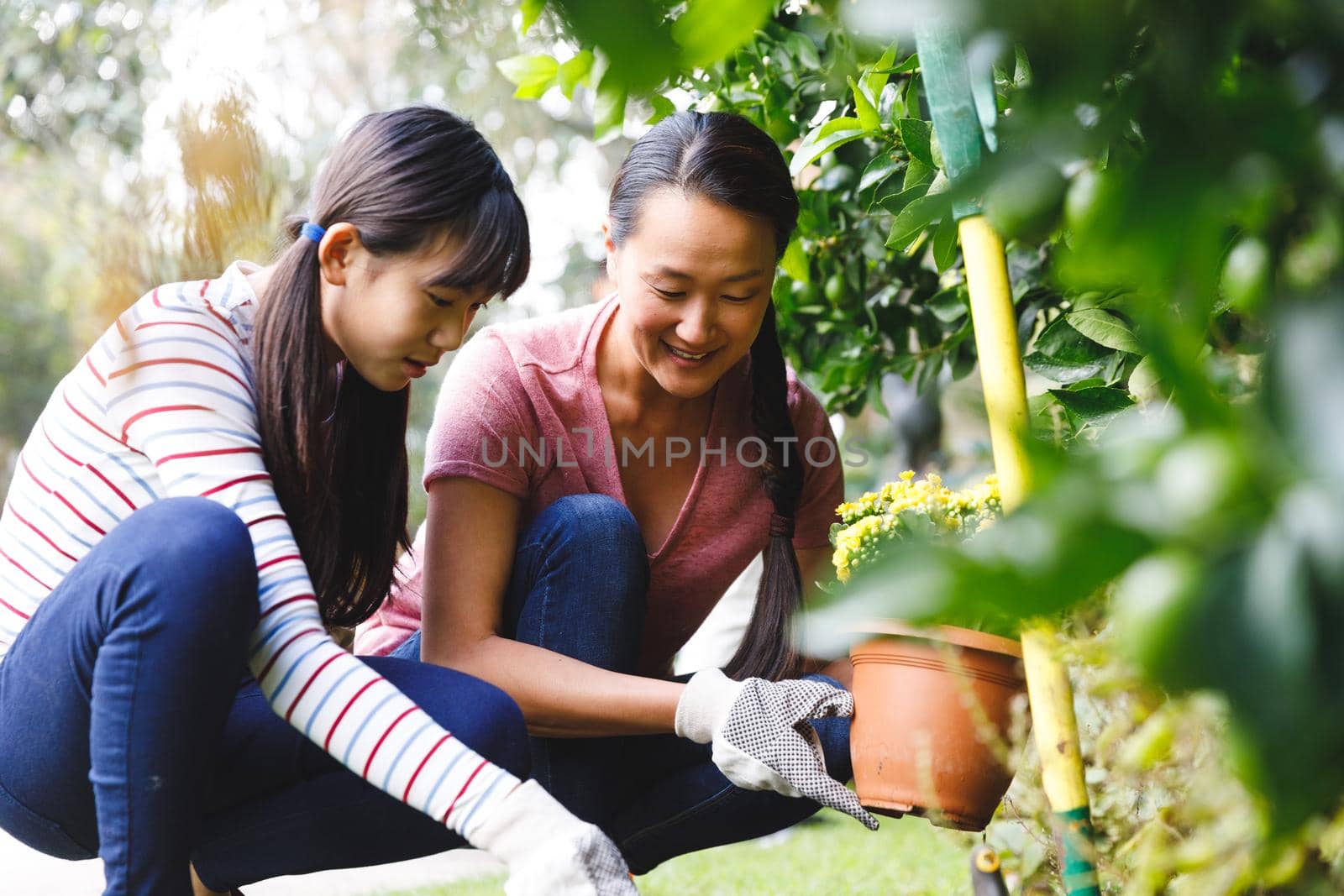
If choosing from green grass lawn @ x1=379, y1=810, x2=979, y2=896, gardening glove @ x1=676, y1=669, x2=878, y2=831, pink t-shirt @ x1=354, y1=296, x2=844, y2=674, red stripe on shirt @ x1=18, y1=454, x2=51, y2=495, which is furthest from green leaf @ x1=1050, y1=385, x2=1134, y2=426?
red stripe on shirt @ x1=18, y1=454, x2=51, y2=495

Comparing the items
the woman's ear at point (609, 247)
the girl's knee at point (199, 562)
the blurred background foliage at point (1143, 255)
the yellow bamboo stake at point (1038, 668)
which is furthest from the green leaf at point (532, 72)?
the blurred background foliage at point (1143, 255)

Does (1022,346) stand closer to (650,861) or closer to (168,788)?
(650,861)

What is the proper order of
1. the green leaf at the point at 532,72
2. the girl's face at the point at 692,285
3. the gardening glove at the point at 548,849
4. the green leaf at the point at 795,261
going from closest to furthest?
the gardening glove at the point at 548,849, the girl's face at the point at 692,285, the green leaf at the point at 532,72, the green leaf at the point at 795,261

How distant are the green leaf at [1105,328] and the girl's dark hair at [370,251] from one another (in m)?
0.58

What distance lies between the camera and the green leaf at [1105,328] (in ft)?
3.63

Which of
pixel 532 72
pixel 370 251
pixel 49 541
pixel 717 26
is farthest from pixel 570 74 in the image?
pixel 717 26

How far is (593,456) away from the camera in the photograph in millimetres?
1650

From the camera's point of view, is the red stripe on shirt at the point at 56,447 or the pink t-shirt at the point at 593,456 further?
the pink t-shirt at the point at 593,456

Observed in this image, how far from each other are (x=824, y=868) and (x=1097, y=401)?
159 cm

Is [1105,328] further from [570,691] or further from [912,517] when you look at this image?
[570,691]

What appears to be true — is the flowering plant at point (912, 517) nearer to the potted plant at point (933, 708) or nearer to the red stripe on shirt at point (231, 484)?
the potted plant at point (933, 708)

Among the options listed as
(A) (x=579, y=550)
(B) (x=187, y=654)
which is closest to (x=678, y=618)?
(A) (x=579, y=550)

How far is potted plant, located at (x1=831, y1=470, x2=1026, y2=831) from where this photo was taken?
1189 millimetres

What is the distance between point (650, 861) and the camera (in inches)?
62.3
